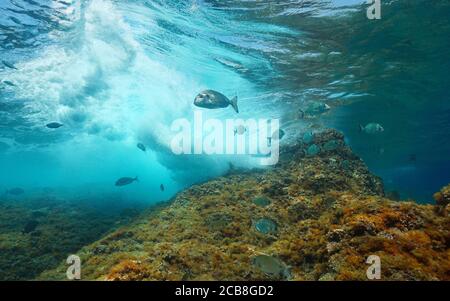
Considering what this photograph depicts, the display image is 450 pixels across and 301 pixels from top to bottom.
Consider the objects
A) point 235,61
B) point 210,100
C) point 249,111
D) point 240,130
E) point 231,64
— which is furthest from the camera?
point 249,111

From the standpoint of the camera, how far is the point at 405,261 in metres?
6.04

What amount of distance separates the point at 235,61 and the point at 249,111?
10176 millimetres

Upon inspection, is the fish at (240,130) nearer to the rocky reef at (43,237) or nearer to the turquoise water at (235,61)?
the turquoise water at (235,61)

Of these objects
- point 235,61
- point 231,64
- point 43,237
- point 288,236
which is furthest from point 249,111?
point 288,236

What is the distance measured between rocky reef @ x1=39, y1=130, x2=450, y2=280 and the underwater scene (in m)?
0.05

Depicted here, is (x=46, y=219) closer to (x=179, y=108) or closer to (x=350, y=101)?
(x=179, y=108)

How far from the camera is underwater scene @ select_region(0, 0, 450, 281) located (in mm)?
7508

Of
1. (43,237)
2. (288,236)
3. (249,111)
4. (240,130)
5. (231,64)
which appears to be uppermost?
(231,64)

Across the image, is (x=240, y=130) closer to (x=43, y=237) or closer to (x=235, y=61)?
(x=235, y=61)

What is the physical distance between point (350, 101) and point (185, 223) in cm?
1924

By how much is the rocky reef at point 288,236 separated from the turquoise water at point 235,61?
6740 millimetres

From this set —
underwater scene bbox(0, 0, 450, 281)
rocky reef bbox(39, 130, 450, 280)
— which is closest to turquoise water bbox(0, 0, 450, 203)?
underwater scene bbox(0, 0, 450, 281)

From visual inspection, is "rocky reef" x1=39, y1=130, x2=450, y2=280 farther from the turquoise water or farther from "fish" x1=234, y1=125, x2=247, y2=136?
the turquoise water

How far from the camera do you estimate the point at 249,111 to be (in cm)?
2861
